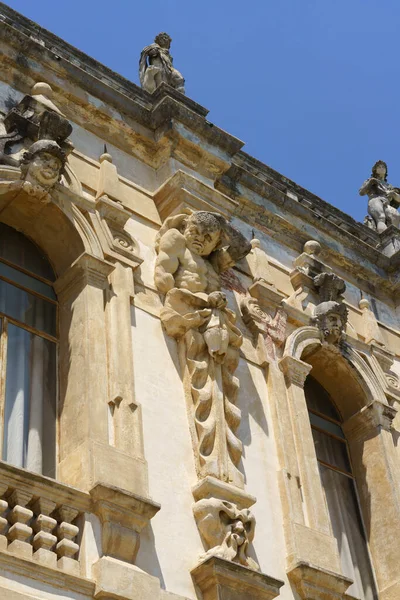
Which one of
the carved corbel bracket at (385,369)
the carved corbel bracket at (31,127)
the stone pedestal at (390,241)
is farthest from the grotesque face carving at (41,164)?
the stone pedestal at (390,241)

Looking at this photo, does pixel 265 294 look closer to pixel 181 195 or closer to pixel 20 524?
pixel 181 195

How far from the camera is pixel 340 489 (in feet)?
41.3

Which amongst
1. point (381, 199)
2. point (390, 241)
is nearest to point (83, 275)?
point (390, 241)

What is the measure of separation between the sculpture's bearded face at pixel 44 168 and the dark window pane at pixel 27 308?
101cm

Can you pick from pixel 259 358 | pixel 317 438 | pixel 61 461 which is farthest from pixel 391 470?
pixel 61 461

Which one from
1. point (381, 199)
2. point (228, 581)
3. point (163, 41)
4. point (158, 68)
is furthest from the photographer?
point (381, 199)

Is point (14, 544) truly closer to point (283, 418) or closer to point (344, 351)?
point (283, 418)

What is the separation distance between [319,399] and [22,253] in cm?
394

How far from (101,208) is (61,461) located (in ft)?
9.45

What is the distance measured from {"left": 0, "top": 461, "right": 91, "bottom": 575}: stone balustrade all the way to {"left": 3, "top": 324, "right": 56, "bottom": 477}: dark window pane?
689 millimetres

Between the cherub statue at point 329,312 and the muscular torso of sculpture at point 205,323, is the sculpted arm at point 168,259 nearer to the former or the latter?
the muscular torso of sculpture at point 205,323

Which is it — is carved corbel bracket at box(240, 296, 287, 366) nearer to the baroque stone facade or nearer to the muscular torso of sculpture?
the baroque stone facade

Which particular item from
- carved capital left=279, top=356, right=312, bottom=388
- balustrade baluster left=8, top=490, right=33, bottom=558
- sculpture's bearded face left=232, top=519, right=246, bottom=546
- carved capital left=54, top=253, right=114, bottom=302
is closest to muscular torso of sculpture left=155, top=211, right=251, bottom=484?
sculpture's bearded face left=232, top=519, right=246, bottom=546

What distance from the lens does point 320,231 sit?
48.1ft
